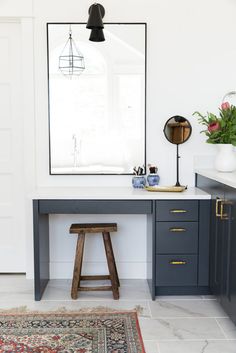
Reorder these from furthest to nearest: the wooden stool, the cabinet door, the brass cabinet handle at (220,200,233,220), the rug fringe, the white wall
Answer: the white wall
the wooden stool
the rug fringe
the cabinet door
the brass cabinet handle at (220,200,233,220)

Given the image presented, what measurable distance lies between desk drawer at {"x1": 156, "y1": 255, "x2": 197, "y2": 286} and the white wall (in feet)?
2.42

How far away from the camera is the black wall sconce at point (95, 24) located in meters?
2.99

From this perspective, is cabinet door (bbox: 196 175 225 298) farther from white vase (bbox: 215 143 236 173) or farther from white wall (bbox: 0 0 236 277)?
white wall (bbox: 0 0 236 277)

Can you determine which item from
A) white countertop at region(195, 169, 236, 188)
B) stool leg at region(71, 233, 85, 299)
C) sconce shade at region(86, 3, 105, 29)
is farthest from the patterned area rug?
sconce shade at region(86, 3, 105, 29)

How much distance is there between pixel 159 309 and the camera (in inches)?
114

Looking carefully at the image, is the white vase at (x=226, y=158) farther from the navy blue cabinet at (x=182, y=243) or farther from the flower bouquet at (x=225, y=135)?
the navy blue cabinet at (x=182, y=243)

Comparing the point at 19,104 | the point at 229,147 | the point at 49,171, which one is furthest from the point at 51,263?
the point at 229,147

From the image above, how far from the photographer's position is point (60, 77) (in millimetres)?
3354

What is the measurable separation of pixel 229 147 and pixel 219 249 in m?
0.79

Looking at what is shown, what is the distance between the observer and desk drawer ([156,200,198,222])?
9.73 feet

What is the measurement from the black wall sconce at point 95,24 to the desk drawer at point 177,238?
4.83 feet

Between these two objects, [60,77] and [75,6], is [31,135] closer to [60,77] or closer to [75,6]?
[60,77]

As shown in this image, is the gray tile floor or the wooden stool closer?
the gray tile floor

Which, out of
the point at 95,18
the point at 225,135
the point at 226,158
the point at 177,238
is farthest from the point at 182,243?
the point at 95,18
